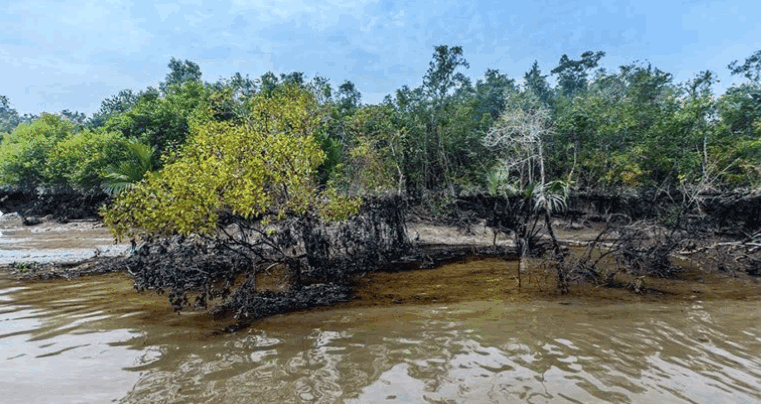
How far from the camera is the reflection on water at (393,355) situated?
3896mm

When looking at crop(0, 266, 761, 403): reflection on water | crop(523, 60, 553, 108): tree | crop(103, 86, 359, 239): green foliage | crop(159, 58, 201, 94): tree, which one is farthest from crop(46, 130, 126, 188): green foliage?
crop(523, 60, 553, 108): tree

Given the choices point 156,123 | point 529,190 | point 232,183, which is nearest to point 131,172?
point 232,183

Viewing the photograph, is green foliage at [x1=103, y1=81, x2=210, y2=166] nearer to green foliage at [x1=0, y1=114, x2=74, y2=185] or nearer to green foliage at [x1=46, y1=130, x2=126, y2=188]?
green foliage at [x1=46, y1=130, x2=126, y2=188]

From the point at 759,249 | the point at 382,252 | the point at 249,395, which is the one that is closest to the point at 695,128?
the point at 759,249

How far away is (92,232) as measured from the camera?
55.5 feet

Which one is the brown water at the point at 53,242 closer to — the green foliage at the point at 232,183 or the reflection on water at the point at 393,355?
the reflection on water at the point at 393,355

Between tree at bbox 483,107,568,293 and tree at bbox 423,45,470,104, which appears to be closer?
tree at bbox 483,107,568,293

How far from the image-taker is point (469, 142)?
21.6 m

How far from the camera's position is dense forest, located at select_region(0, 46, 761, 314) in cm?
724

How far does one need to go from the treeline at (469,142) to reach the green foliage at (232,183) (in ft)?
16.0

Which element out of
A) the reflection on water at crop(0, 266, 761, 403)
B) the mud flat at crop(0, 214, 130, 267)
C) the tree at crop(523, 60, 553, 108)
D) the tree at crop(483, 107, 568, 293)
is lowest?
the reflection on water at crop(0, 266, 761, 403)

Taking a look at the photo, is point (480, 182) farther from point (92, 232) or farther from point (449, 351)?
point (92, 232)

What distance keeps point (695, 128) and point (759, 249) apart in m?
Answer: 8.76

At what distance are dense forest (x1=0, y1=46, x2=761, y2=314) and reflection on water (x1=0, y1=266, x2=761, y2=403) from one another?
1.29 metres
